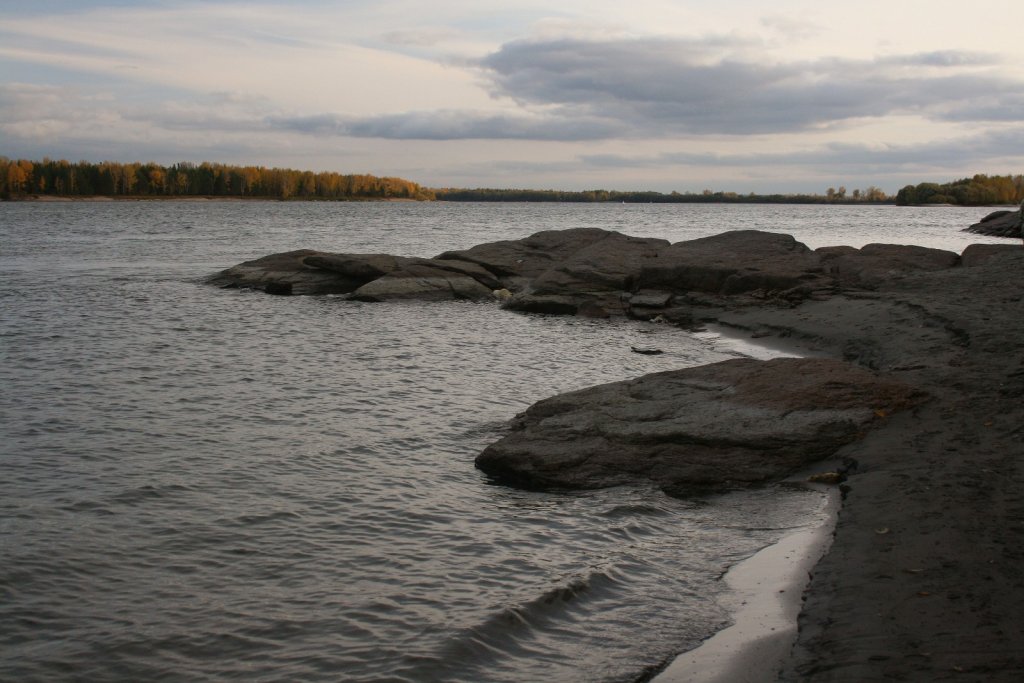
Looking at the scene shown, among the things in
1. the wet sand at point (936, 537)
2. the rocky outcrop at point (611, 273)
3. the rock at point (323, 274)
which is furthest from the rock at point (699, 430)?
the rock at point (323, 274)

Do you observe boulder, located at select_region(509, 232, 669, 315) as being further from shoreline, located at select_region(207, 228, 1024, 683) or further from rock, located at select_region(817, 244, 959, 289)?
rock, located at select_region(817, 244, 959, 289)

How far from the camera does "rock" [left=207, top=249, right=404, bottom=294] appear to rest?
3083 centimetres

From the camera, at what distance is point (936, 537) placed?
6.91 metres

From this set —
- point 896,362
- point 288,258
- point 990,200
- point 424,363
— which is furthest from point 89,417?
point 990,200

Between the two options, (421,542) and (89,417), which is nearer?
(421,542)

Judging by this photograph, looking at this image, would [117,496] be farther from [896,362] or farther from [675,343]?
[675,343]

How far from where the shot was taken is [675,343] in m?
20.7

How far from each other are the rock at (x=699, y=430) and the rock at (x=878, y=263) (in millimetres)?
12994

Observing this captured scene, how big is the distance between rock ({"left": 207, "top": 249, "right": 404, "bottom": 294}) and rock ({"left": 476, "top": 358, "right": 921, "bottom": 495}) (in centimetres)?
1986

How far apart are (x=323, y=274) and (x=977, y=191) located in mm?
132434

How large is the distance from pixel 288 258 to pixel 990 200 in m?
131

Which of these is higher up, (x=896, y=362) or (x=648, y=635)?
(x=896, y=362)

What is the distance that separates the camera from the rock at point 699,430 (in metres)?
9.74

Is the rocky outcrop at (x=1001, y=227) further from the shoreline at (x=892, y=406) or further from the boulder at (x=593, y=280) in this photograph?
the boulder at (x=593, y=280)
